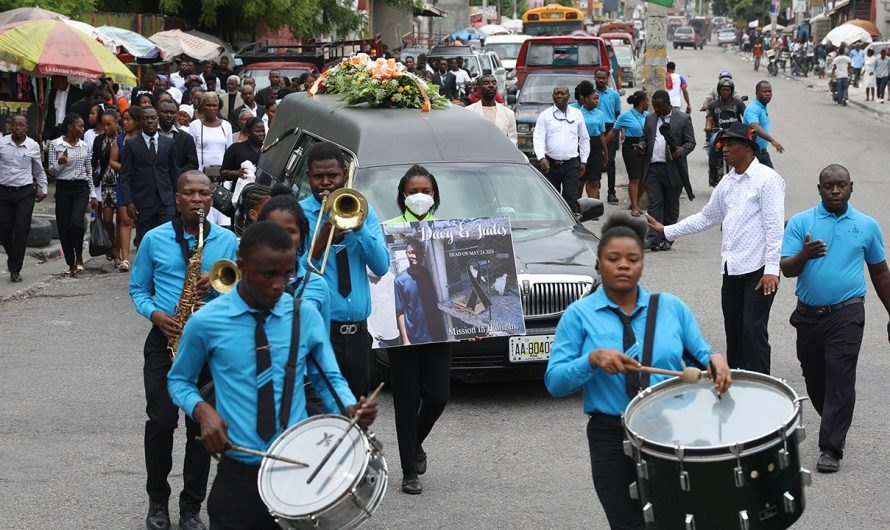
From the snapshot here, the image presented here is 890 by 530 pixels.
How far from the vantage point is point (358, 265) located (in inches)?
270

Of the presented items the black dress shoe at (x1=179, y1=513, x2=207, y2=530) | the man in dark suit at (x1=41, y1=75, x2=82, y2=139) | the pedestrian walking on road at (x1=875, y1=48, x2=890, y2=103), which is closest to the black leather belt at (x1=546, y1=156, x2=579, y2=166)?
the man in dark suit at (x1=41, y1=75, x2=82, y2=139)

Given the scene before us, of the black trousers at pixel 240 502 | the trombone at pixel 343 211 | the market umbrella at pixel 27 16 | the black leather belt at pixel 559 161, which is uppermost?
the market umbrella at pixel 27 16

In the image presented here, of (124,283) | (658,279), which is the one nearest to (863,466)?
(658,279)

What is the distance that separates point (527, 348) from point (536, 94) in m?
14.8

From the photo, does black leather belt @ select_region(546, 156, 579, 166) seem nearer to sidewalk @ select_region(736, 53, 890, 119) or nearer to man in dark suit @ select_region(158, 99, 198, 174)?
man in dark suit @ select_region(158, 99, 198, 174)

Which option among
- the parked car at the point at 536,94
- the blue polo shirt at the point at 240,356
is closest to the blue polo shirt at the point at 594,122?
the parked car at the point at 536,94

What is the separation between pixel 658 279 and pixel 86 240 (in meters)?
Answer: 7.74

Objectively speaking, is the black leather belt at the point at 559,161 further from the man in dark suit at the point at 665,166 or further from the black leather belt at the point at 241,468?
the black leather belt at the point at 241,468

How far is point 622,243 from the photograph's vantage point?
5.00 metres

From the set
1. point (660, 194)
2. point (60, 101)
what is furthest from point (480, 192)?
point (60, 101)

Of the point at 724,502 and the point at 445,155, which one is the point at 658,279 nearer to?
the point at 445,155

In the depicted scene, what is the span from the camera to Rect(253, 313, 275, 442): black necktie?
4.66m

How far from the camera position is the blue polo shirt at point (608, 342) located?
16.3 ft

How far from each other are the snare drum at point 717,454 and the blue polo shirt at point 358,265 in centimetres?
233
